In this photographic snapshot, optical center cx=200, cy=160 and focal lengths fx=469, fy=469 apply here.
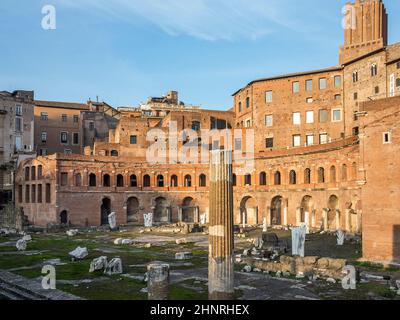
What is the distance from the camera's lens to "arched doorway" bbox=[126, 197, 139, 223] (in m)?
54.4

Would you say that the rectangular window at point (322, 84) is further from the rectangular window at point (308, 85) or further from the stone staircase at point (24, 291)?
the stone staircase at point (24, 291)

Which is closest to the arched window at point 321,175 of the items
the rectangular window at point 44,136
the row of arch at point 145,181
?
the row of arch at point 145,181

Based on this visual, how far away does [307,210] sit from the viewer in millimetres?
45969

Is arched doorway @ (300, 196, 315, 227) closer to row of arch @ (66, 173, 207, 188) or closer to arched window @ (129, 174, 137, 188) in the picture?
row of arch @ (66, 173, 207, 188)

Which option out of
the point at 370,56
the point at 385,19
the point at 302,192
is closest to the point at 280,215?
the point at 302,192

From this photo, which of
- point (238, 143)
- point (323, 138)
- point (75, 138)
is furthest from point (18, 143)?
point (323, 138)

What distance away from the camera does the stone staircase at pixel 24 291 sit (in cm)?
1710

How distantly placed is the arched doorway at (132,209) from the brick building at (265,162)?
123 mm

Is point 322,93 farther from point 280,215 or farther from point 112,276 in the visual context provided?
point 112,276

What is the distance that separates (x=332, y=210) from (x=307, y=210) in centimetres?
389

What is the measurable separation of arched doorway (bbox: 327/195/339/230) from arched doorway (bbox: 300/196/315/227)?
2077mm

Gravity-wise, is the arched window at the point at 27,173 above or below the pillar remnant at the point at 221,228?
above

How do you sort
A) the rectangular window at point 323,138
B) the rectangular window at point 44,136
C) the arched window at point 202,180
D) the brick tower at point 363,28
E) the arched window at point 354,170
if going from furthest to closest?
the rectangular window at point 44,136 → the arched window at point 202,180 → the brick tower at point 363,28 → the rectangular window at point 323,138 → the arched window at point 354,170

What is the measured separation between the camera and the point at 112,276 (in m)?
21.1
